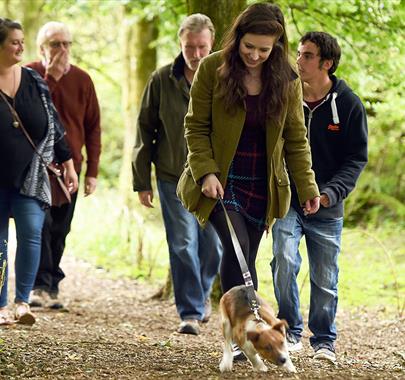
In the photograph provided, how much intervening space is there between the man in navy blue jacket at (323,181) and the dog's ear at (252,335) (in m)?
1.32

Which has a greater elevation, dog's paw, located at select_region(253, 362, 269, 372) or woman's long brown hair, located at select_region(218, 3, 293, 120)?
woman's long brown hair, located at select_region(218, 3, 293, 120)

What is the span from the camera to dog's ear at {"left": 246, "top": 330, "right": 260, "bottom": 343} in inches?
191

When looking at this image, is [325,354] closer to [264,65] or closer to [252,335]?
[252,335]

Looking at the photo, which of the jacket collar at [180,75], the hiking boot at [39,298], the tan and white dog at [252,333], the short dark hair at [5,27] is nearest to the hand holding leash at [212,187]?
the tan and white dog at [252,333]

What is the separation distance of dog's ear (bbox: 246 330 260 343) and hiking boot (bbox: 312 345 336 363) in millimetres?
1193

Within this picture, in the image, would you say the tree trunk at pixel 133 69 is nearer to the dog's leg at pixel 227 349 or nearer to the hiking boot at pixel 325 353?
the hiking boot at pixel 325 353

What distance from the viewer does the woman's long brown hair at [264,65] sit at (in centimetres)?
516

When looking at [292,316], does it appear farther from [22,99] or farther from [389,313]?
[389,313]

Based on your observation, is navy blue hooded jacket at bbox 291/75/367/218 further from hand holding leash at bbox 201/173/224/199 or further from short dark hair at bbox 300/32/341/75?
hand holding leash at bbox 201/173/224/199

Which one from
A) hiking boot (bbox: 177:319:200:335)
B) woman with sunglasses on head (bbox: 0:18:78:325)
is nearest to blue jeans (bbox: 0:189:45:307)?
woman with sunglasses on head (bbox: 0:18:78:325)

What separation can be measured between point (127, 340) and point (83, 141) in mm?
2418

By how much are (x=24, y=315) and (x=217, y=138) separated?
8.72 feet

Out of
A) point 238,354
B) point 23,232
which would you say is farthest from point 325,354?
point 23,232

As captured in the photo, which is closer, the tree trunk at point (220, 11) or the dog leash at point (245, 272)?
the dog leash at point (245, 272)
